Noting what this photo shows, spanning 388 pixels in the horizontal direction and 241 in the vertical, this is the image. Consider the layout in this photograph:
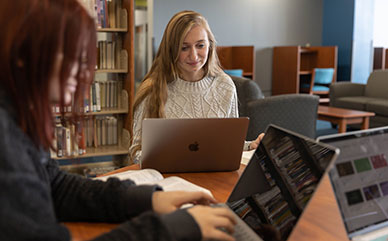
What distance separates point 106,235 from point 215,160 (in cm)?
73

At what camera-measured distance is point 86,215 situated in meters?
1.00

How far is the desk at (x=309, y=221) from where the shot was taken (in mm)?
953

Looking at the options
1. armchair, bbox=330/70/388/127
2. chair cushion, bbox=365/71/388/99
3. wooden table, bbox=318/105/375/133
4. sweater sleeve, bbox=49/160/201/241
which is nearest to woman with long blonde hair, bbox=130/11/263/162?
sweater sleeve, bbox=49/160/201/241

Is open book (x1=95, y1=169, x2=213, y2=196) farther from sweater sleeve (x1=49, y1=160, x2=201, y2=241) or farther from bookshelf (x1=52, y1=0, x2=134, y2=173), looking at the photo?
bookshelf (x1=52, y1=0, x2=134, y2=173)

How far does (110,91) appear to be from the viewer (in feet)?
12.9

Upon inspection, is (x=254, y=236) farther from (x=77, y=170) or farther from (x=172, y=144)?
(x=77, y=170)

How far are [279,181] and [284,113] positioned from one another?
3.00 meters

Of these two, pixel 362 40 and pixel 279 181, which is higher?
pixel 362 40

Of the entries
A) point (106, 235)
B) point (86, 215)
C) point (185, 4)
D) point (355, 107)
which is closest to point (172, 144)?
point (86, 215)

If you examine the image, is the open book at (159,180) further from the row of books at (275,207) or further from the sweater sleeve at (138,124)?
the sweater sleeve at (138,124)

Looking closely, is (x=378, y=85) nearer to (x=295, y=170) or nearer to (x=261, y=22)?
Result: (x=261, y=22)

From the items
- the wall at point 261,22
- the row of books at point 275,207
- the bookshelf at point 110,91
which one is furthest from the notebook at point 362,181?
the wall at point 261,22

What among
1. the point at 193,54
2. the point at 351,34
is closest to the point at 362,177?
the point at 193,54

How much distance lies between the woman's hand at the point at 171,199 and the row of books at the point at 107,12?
9.95ft
